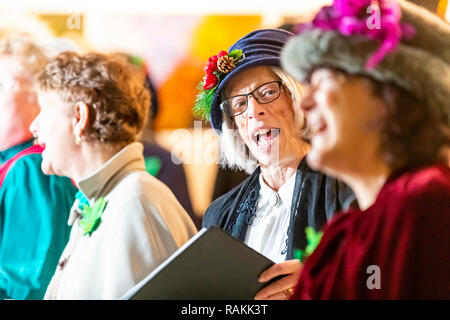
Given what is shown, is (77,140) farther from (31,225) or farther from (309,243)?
(309,243)

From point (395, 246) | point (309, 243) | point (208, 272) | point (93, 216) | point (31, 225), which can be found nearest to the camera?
point (395, 246)

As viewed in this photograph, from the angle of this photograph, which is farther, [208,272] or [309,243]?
[309,243]

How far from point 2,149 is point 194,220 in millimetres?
621

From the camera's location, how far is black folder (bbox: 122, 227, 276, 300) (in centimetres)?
132

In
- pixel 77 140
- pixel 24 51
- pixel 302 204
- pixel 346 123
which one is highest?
pixel 24 51

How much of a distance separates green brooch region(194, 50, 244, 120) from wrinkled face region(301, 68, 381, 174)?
1.61ft

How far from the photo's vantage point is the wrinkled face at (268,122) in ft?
5.24

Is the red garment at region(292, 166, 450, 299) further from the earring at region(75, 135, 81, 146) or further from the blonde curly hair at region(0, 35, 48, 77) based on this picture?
the blonde curly hair at region(0, 35, 48, 77)

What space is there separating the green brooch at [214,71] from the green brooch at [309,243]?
0.43 m

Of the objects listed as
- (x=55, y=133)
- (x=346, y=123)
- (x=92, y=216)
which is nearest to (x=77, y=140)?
(x=55, y=133)

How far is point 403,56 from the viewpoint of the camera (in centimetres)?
112

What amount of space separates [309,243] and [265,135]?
0.95 feet

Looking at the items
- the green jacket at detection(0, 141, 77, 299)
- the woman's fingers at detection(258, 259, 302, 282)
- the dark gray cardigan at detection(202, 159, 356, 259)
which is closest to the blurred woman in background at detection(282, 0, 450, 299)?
the woman's fingers at detection(258, 259, 302, 282)

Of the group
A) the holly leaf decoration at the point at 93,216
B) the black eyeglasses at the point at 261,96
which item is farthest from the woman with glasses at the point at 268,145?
the holly leaf decoration at the point at 93,216
